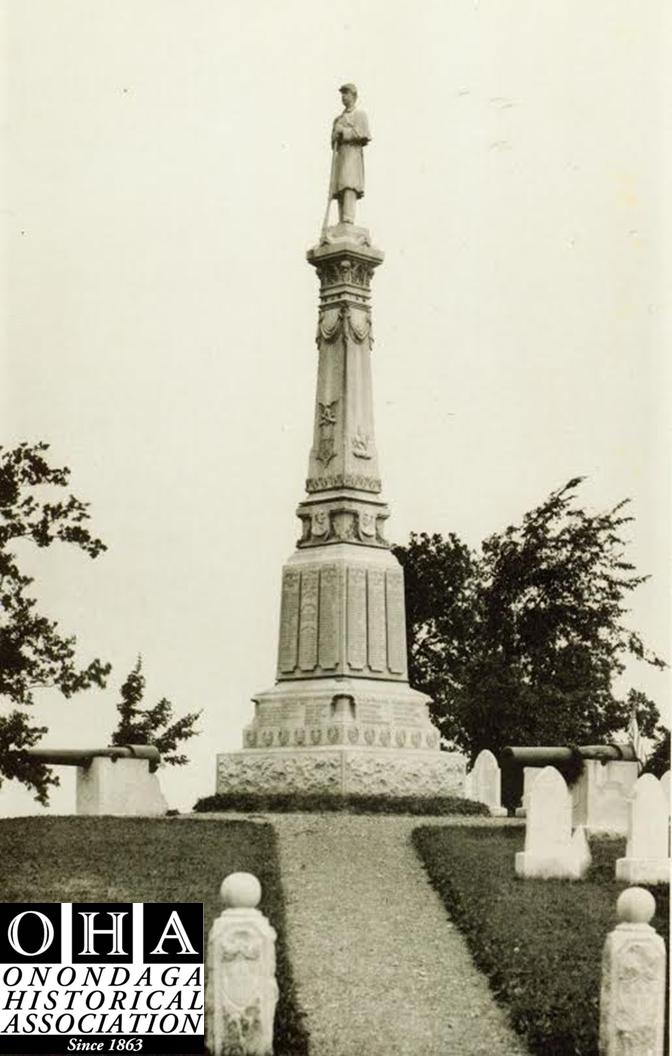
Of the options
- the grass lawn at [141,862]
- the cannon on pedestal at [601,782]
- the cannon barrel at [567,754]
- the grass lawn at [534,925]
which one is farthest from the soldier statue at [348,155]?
the grass lawn at [534,925]

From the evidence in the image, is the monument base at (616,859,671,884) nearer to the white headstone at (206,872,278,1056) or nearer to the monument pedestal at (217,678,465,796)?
the monument pedestal at (217,678,465,796)

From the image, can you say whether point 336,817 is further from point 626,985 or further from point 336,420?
point 626,985

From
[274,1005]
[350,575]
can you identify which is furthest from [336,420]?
[274,1005]

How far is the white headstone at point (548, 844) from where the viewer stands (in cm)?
1720

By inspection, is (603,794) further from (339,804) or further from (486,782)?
(486,782)

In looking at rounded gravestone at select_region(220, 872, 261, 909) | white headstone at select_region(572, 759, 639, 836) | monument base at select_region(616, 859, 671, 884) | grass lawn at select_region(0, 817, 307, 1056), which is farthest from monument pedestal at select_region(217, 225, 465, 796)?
rounded gravestone at select_region(220, 872, 261, 909)

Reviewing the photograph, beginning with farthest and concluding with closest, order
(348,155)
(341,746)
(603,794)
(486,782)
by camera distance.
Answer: (486,782), (348,155), (341,746), (603,794)

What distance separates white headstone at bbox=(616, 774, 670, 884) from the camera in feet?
56.0

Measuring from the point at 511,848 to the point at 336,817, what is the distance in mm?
3040

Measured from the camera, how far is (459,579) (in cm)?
3619

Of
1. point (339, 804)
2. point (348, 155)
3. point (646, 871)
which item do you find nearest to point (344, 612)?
point (339, 804)

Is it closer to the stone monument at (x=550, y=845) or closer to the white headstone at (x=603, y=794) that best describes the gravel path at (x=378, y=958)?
the stone monument at (x=550, y=845)

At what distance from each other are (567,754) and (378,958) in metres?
9.15

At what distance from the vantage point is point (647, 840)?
17.3 meters
